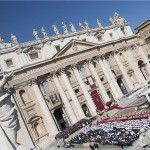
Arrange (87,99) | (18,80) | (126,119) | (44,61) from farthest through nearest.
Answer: (87,99) → (44,61) → (18,80) → (126,119)

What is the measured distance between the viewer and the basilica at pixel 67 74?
39688mm

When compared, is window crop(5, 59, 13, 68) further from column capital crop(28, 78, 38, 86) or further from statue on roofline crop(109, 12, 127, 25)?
statue on roofline crop(109, 12, 127, 25)

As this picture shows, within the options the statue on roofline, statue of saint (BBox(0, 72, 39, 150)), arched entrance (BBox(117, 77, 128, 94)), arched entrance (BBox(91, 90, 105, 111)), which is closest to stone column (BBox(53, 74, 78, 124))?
arched entrance (BBox(91, 90, 105, 111))

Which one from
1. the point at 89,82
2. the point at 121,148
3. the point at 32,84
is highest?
the point at 32,84

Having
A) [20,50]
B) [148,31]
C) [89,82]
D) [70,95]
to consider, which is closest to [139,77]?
[148,31]

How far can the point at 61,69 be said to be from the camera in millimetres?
44375

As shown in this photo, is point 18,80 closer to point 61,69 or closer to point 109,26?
point 61,69

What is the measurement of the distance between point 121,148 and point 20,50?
86.0ft

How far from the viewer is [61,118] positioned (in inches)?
1689

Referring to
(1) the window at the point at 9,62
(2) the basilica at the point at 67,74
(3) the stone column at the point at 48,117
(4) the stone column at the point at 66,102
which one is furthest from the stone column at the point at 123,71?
(1) the window at the point at 9,62

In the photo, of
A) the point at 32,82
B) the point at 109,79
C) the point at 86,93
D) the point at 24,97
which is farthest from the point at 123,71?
the point at 24,97

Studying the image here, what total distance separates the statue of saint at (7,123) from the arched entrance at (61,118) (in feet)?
113

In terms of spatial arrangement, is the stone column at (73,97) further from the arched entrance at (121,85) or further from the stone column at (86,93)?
the arched entrance at (121,85)

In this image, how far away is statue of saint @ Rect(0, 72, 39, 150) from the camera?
809cm
